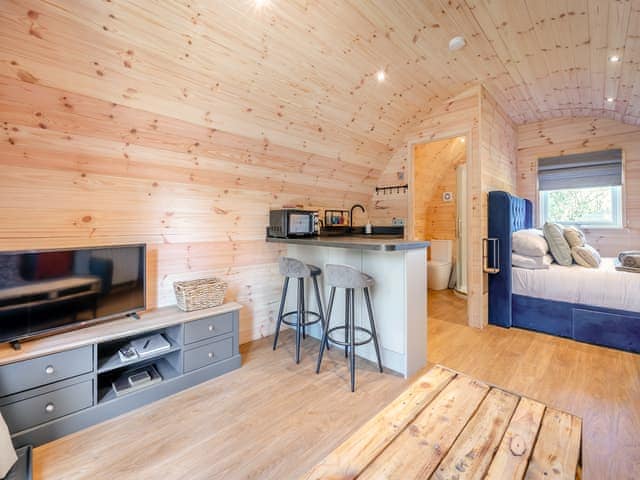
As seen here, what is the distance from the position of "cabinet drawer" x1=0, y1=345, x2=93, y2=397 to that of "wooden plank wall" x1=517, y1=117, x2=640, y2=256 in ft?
17.8

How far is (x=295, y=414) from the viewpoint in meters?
1.85

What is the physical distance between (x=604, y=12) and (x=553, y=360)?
255 cm

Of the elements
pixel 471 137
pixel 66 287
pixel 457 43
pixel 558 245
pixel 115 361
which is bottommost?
pixel 115 361

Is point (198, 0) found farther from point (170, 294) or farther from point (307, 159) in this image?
point (170, 294)

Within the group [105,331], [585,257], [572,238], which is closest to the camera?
[105,331]

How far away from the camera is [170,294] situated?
2.42 m

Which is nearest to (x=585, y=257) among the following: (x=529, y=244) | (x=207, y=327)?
(x=529, y=244)

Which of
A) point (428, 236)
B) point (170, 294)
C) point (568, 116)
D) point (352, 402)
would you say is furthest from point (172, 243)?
point (568, 116)

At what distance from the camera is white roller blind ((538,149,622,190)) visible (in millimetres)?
3867

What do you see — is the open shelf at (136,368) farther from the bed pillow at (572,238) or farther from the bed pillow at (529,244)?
the bed pillow at (572,238)

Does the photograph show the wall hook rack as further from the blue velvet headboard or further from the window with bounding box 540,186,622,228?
the window with bounding box 540,186,622,228

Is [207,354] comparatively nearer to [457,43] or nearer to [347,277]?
[347,277]

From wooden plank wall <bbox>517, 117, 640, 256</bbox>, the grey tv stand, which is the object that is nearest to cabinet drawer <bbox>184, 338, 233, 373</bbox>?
the grey tv stand

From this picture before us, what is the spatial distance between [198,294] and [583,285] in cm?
350
